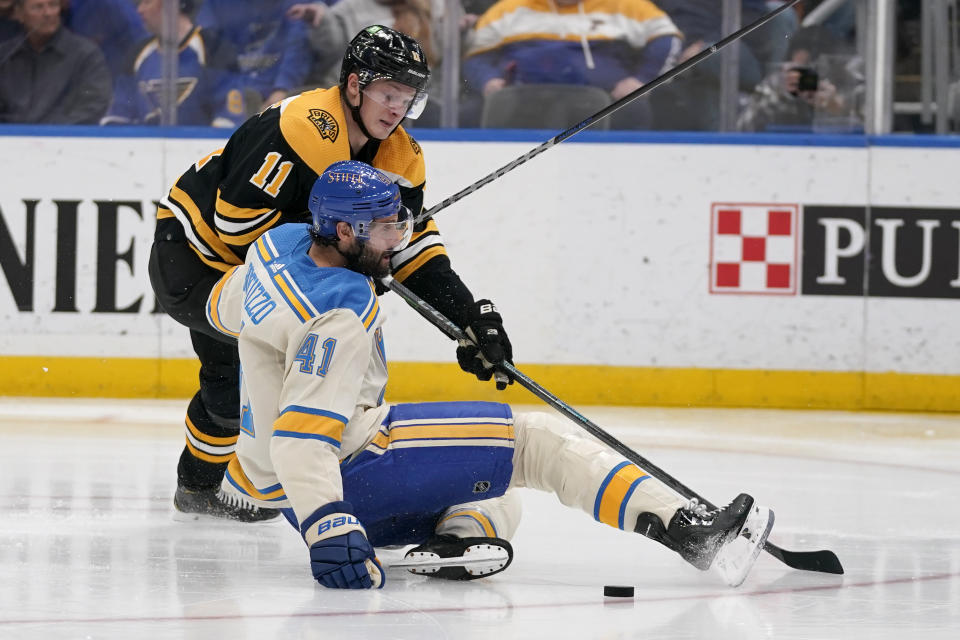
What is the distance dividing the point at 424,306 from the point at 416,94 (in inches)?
18.2

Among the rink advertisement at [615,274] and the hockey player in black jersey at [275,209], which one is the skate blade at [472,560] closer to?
the hockey player in black jersey at [275,209]

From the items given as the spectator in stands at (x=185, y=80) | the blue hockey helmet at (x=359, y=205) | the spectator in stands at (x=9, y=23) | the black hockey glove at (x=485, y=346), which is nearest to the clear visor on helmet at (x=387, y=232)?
the blue hockey helmet at (x=359, y=205)

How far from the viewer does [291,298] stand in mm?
2631

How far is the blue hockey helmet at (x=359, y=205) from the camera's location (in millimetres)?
2664

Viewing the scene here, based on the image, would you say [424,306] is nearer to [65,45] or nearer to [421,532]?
[421,532]

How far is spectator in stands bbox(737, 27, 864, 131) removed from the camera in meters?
5.53

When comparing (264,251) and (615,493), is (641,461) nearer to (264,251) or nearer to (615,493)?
(615,493)

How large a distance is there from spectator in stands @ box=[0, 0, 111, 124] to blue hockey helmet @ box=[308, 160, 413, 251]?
3234 millimetres

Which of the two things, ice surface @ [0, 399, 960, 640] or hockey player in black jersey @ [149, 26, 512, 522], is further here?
hockey player in black jersey @ [149, 26, 512, 522]

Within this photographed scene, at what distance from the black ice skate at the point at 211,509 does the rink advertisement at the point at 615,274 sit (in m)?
2.17

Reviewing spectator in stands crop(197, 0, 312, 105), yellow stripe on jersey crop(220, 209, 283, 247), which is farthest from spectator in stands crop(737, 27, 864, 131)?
yellow stripe on jersey crop(220, 209, 283, 247)

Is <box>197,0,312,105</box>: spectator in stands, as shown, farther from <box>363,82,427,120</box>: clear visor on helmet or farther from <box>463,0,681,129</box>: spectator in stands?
<box>363,82,427,120</box>: clear visor on helmet

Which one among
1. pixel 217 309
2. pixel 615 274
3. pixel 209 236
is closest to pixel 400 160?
pixel 209 236

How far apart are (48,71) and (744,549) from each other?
13.0ft
